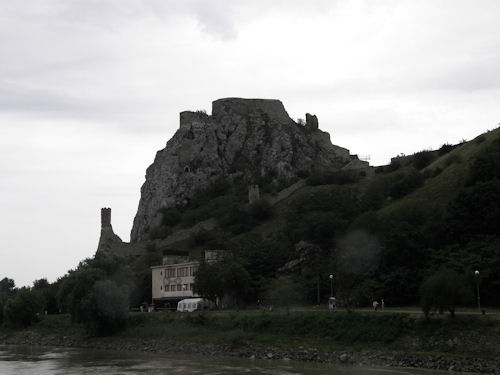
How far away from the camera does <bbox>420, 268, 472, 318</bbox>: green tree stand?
41.3 meters

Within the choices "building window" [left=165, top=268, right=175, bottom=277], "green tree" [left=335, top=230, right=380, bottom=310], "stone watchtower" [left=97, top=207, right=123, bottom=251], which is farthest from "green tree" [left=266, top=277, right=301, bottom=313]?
"stone watchtower" [left=97, top=207, right=123, bottom=251]

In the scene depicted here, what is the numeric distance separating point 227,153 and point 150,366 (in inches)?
3728

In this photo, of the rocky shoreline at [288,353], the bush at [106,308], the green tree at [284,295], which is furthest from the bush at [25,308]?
the green tree at [284,295]

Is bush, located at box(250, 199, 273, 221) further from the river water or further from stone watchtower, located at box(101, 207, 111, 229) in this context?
the river water

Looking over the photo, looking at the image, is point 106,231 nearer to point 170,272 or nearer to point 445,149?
point 170,272

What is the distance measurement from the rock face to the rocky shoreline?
64.2 meters

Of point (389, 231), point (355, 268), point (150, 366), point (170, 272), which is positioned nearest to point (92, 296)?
point (150, 366)

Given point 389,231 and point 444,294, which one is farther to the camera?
point 389,231

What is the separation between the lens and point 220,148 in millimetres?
137500

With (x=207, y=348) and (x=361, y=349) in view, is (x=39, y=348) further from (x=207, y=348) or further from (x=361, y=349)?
(x=361, y=349)

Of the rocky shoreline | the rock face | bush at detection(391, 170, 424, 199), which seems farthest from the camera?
the rock face

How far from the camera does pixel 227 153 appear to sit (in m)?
138

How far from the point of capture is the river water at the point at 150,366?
39062mm

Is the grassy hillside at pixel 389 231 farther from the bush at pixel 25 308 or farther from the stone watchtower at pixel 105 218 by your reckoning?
the bush at pixel 25 308
